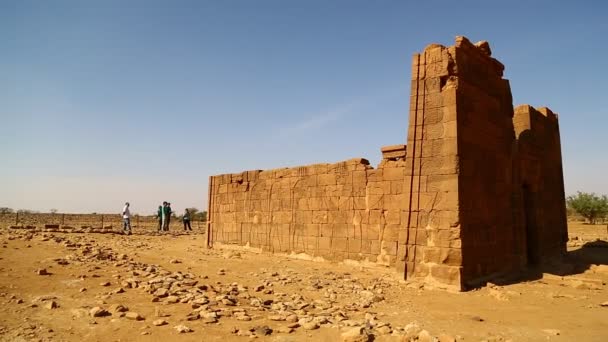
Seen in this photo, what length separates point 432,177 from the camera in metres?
8.66

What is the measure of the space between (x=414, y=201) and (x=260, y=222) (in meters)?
6.27

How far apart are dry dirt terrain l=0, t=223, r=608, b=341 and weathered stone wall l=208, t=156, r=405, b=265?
0.84 m

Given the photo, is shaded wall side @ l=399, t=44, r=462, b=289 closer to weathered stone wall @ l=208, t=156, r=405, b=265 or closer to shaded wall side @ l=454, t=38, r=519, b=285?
shaded wall side @ l=454, t=38, r=519, b=285

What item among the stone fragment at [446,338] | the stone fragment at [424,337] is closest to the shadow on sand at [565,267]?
the stone fragment at [446,338]

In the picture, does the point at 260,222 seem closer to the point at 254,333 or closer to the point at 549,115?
the point at 254,333

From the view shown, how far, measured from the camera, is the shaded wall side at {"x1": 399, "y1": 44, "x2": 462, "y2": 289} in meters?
8.17

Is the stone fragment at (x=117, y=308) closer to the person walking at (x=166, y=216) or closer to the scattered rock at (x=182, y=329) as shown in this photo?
the scattered rock at (x=182, y=329)

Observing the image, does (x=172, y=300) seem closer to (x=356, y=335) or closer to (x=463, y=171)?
(x=356, y=335)

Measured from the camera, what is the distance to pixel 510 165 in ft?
34.9

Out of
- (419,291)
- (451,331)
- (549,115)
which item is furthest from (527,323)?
(549,115)

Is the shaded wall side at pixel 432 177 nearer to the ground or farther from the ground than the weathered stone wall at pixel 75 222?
farther from the ground

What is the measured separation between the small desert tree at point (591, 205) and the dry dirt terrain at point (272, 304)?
77.4 ft

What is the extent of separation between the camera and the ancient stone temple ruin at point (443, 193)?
8430 mm

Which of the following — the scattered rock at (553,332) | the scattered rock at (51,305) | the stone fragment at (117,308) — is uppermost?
the scattered rock at (553,332)
